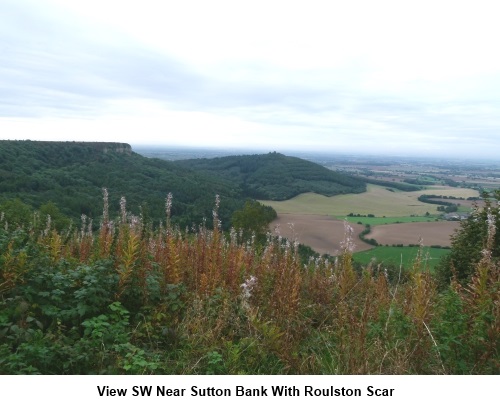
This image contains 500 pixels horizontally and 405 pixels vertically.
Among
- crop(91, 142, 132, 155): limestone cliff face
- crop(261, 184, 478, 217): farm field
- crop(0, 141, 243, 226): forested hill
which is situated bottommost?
crop(261, 184, 478, 217): farm field

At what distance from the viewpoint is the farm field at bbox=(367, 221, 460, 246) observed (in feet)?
102

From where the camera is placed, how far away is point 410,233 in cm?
3612

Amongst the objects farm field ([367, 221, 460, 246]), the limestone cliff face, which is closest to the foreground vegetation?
farm field ([367, 221, 460, 246])

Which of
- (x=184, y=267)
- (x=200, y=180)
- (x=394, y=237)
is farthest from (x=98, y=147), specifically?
(x=184, y=267)

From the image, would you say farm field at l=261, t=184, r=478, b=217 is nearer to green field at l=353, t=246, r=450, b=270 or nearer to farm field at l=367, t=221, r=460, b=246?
farm field at l=367, t=221, r=460, b=246

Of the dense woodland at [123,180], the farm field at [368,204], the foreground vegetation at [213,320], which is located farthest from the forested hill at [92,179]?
the foreground vegetation at [213,320]

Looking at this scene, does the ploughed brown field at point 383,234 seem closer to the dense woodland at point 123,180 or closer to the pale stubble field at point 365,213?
the pale stubble field at point 365,213

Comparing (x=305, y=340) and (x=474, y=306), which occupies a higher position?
(x=474, y=306)

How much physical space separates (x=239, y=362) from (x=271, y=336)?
16.3 inches

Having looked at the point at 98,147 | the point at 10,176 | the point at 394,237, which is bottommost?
the point at 394,237

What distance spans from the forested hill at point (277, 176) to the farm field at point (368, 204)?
19.7ft

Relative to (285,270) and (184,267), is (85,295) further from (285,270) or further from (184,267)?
(285,270)

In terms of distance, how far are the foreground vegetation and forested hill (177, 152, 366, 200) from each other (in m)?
73.8

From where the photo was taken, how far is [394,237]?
116 ft
